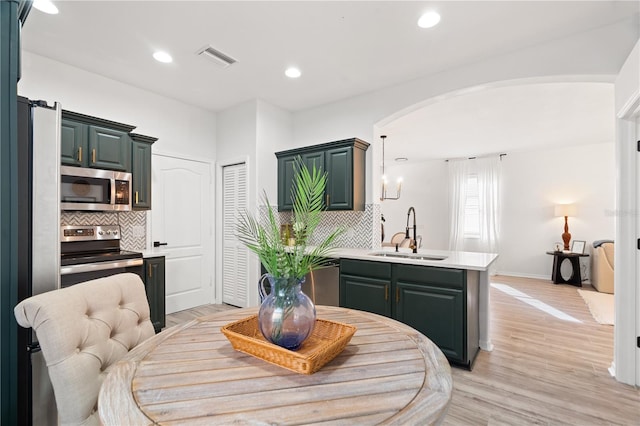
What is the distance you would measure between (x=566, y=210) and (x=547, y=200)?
488 millimetres

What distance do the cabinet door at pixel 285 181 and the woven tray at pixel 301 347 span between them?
9.56ft

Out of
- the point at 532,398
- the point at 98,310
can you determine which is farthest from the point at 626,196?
the point at 98,310

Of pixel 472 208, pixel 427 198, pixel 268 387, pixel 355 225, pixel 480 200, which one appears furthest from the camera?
pixel 427 198

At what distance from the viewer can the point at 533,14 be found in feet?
7.90

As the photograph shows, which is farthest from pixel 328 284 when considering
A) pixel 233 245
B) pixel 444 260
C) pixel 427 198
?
pixel 427 198

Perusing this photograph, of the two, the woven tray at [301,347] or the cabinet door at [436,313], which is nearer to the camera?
the woven tray at [301,347]

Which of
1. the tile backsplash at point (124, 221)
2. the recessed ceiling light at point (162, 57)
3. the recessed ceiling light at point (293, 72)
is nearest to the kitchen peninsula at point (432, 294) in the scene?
the recessed ceiling light at point (293, 72)

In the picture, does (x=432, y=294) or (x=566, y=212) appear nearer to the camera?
(x=432, y=294)

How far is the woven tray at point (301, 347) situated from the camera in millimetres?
1004

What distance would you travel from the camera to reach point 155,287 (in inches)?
132

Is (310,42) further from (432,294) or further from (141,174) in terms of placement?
(432,294)

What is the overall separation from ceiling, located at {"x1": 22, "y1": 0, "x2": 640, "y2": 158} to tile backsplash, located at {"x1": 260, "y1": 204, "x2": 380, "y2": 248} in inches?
59.9

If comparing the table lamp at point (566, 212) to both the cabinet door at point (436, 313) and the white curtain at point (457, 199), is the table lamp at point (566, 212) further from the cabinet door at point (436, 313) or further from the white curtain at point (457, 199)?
the cabinet door at point (436, 313)

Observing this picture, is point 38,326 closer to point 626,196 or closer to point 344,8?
point 344,8
